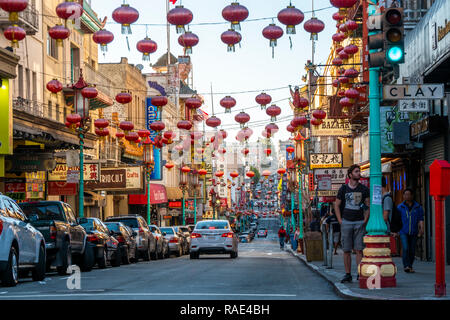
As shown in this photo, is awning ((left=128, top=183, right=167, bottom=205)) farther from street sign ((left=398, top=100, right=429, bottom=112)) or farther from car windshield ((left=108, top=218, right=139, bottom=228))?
street sign ((left=398, top=100, right=429, bottom=112))

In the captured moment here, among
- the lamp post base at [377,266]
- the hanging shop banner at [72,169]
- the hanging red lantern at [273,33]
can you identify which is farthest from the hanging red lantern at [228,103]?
the lamp post base at [377,266]

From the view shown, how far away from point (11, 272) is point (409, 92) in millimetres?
7711

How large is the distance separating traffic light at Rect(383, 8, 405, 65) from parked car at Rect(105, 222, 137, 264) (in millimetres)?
15301

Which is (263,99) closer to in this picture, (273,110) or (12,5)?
(273,110)

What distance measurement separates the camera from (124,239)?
28.7 m

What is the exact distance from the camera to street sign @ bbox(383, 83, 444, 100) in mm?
14641

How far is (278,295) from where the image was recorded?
43.9ft

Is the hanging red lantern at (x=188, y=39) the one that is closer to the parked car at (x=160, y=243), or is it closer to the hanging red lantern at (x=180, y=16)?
the hanging red lantern at (x=180, y=16)

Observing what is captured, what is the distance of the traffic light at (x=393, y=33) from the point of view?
1391 centimetres

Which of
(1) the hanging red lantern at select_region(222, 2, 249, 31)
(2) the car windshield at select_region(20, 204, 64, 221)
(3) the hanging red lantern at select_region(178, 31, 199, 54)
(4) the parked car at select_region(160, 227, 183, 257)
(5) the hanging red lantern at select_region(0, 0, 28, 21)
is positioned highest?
(5) the hanging red lantern at select_region(0, 0, 28, 21)

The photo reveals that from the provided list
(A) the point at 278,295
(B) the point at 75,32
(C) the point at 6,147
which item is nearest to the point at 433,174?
(A) the point at 278,295

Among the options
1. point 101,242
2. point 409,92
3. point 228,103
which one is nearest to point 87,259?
point 101,242

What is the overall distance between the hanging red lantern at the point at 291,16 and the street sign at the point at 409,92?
564 centimetres


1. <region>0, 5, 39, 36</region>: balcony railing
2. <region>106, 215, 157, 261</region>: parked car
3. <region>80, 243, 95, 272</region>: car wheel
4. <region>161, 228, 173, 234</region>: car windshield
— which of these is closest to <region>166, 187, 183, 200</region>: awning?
<region>161, 228, 173, 234</region>: car windshield
